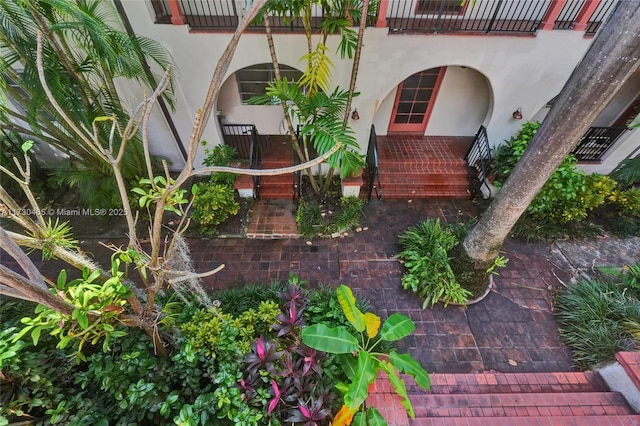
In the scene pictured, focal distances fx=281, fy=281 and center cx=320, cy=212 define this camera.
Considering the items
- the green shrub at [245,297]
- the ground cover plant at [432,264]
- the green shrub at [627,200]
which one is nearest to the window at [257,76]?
the green shrub at [245,297]

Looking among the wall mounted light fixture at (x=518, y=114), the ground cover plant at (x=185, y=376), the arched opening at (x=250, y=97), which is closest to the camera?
the ground cover plant at (x=185, y=376)

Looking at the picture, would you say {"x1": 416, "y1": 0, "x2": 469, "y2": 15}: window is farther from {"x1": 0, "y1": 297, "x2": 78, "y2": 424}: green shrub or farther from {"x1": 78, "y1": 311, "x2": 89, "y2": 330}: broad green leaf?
{"x1": 0, "y1": 297, "x2": 78, "y2": 424}: green shrub

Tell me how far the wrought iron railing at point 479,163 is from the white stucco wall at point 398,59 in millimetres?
383

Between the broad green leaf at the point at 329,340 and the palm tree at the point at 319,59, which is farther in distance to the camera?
the palm tree at the point at 319,59

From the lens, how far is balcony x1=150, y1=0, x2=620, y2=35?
4.27 meters

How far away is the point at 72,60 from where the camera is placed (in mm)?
3646

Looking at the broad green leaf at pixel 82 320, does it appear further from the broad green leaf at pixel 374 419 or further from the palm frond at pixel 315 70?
the palm frond at pixel 315 70

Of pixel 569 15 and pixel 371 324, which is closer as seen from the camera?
pixel 371 324

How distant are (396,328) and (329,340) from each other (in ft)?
2.17

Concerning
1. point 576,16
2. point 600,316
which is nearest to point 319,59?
point 576,16

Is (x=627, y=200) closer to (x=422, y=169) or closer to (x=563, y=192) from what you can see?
(x=563, y=192)

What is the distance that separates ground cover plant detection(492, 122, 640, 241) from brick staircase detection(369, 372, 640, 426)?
2449 mm

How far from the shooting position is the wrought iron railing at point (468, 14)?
4.73 m

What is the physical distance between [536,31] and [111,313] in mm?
6658
